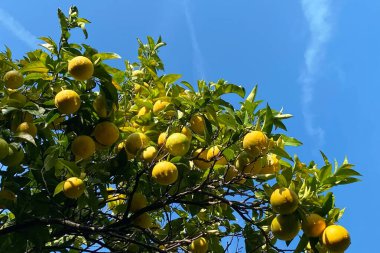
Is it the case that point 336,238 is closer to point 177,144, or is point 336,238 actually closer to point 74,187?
point 177,144

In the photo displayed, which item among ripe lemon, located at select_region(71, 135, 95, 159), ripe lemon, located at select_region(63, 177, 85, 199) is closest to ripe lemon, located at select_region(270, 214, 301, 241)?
ripe lemon, located at select_region(63, 177, 85, 199)

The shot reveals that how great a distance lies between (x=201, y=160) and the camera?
2727mm

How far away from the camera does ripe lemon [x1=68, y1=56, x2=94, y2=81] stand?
2.50m

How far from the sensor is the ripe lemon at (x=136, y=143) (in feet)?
8.71

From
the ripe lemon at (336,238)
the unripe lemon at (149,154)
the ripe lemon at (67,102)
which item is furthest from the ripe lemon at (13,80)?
the ripe lemon at (336,238)

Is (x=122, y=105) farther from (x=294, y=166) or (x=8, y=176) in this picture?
(x=294, y=166)

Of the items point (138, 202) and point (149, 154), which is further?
point (138, 202)

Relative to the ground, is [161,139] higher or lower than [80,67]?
lower

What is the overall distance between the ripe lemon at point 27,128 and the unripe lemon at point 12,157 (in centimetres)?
13

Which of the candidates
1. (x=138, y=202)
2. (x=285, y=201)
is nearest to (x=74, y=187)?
(x=138, y=202)

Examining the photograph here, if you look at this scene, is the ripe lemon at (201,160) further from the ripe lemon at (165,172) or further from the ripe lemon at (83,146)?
the ripe lemon at (83,146)

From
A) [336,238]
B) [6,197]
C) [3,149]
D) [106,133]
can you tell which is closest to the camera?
[336,238]

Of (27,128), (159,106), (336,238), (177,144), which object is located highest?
(159,106)

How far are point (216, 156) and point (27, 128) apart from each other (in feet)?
3.62
